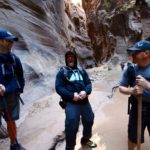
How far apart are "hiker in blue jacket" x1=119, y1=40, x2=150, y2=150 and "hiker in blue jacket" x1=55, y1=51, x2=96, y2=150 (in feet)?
2.45

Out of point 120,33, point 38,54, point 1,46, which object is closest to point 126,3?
point 120,33

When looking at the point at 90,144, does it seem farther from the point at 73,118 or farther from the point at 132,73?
the point at 132,73

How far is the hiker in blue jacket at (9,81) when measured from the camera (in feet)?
14.4

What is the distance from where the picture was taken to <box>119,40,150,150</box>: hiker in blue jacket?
3.47 meters

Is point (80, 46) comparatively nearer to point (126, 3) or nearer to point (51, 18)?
point (126, 3)

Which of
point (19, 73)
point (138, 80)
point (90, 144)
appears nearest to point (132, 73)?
point (138, 80)

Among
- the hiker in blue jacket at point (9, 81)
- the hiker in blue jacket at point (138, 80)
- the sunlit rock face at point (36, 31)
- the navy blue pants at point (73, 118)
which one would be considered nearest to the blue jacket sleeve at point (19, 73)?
the hiker in blue jacket at point (9, 81)

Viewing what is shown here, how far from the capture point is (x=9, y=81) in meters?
4.48

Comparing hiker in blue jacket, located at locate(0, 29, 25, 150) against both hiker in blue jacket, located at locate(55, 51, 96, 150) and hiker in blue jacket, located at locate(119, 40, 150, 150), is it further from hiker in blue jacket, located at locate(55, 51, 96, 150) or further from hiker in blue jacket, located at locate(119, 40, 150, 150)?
hiker in blue jacket, located at locate(119, 40, 150, 150)

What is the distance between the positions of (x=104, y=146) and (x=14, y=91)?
170 cm

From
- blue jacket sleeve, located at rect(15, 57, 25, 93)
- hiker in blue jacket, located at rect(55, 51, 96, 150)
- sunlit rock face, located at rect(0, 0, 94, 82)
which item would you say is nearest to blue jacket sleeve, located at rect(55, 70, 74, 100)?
hiker in blue jacket, located at rect(55, 51, 96, 150)

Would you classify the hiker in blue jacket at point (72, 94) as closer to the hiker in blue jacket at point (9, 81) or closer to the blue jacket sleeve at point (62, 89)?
the blue jacket sleeve at point (62, 89)

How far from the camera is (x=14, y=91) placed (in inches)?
178

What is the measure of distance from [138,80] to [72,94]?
1106 mm
